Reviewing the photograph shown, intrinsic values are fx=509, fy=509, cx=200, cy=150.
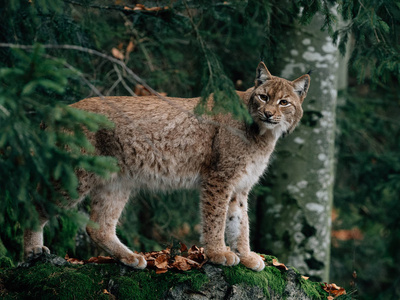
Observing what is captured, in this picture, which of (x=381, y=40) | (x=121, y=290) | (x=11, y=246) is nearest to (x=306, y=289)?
(x=121, y=290)

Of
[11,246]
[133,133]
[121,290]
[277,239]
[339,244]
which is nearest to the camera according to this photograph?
[121,290]

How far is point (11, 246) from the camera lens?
577 cm

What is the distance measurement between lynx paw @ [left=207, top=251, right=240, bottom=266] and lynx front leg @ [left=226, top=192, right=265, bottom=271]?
6.3 inches

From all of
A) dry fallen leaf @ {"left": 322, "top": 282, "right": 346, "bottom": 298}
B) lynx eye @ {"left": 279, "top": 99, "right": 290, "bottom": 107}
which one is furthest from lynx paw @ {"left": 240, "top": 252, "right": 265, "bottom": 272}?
lynx eye @ {"left": 279, "top": 99, "right": 290, "bottom": 107}

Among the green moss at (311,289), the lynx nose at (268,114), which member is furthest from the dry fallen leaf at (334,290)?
the lynx nose at (268,114)

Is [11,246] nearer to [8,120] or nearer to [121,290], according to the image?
[121,290]

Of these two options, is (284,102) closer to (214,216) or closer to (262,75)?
(262,75)

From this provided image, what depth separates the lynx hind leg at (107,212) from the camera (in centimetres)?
494

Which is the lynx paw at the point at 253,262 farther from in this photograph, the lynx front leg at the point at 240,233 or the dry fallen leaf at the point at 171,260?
the dry fallen leaf at the point at 171,260

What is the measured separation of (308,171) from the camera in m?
7.04

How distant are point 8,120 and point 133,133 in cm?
222

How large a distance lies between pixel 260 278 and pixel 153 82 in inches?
147

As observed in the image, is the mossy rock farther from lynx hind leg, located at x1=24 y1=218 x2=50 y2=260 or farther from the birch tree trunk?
the birch tree trunk

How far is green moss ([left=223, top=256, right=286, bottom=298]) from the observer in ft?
15.2
